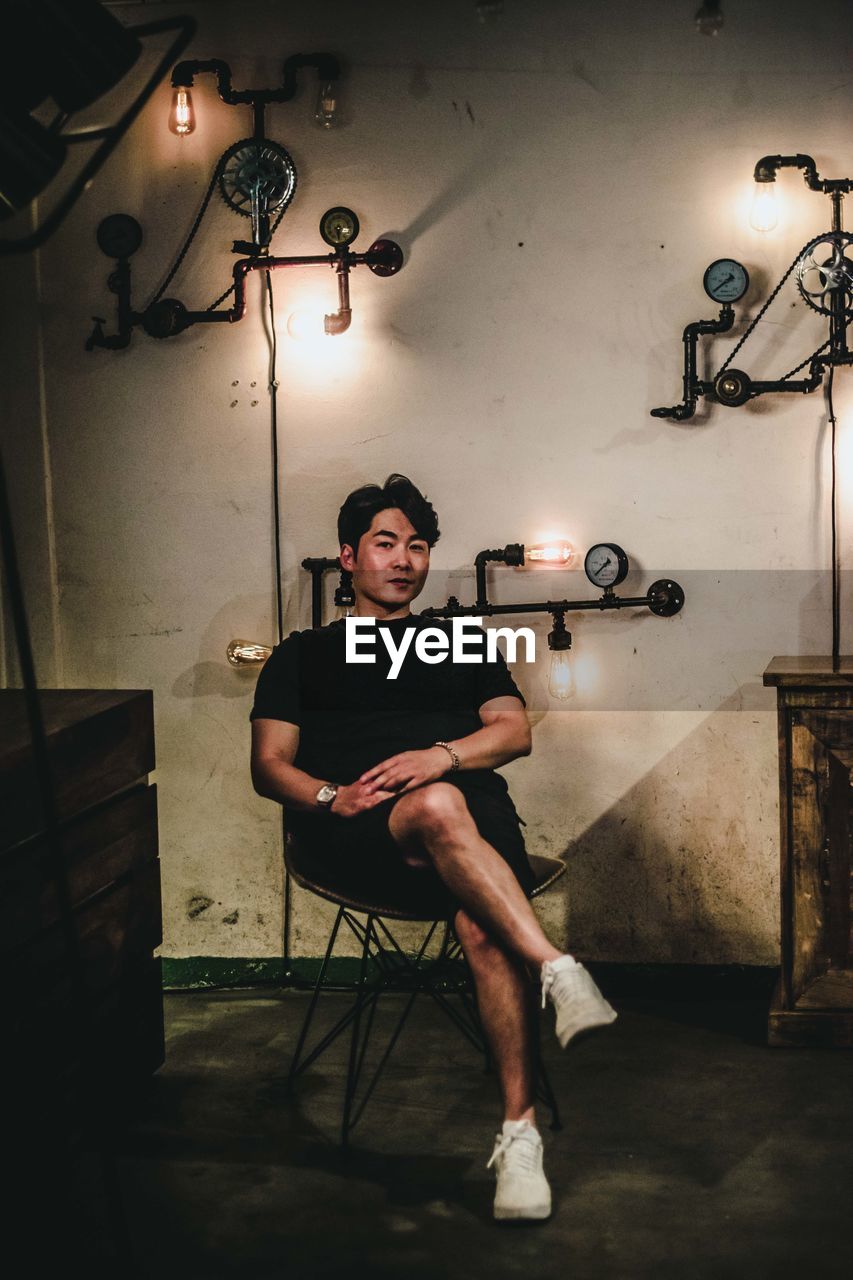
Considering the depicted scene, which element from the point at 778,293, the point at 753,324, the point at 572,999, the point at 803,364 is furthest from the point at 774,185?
the point at 572,999

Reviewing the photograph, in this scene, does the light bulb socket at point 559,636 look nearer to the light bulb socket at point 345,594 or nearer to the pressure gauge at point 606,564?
the pressure gauge at point 606,564

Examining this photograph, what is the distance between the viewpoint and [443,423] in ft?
12.1

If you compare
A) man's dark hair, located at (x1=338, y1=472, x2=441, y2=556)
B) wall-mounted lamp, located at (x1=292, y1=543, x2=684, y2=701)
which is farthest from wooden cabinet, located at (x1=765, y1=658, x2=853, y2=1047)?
man's dark hair, located at (x1=338, y1=472, x2=441, y2=556)

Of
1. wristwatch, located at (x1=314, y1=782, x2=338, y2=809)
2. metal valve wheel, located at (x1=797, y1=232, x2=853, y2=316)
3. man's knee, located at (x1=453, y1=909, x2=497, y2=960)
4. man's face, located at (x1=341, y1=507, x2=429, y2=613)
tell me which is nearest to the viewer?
man's knee, located at (x1=453, y1=909, x2=497, y2=960)

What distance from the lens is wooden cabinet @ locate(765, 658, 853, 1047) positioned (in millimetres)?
3092

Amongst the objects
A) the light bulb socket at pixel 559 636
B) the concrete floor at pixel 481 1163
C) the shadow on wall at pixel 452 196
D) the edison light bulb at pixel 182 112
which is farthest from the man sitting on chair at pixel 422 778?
the edison light bulb at pixel 182 112

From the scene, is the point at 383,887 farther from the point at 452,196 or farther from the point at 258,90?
the point at 258,90

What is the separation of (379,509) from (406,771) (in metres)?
0.77

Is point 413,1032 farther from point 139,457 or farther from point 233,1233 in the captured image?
point 139,457

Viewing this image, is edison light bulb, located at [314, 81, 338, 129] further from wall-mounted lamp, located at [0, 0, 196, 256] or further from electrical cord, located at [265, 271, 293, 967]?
wall-mounted lamp, located at [0, 0, 196, 256]

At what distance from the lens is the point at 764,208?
351 cm

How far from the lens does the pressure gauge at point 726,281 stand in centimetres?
348

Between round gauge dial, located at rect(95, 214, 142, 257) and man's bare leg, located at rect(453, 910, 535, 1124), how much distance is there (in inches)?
95.4

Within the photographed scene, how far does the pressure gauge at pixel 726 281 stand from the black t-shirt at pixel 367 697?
49.5 inches
